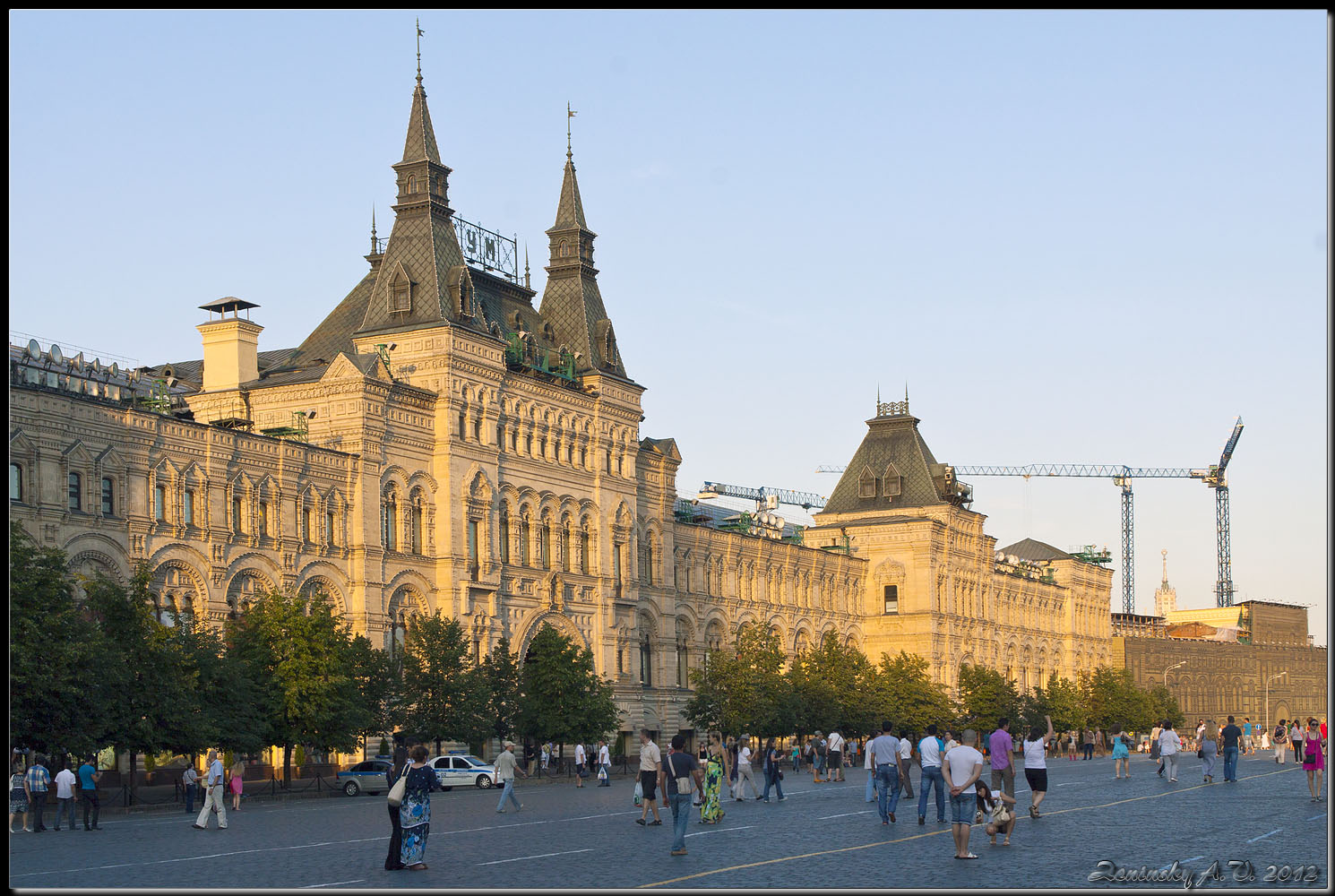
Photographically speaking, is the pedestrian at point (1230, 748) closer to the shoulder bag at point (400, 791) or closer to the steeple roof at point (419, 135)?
the shoulder bag at point (400, 791)

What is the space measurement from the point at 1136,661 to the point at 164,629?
13100 centimetres

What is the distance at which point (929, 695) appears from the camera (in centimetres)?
9925

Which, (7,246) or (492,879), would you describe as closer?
(7,246)

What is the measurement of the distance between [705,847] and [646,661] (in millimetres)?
57300

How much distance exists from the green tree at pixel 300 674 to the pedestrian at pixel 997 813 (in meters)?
29.7

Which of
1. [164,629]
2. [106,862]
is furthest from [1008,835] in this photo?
[164,629]

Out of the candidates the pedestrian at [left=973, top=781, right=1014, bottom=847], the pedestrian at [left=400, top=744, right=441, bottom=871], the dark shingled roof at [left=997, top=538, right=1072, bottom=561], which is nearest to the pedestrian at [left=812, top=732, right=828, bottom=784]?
the pedestrian at [left=973, top=781, right=1014, bottom=847]

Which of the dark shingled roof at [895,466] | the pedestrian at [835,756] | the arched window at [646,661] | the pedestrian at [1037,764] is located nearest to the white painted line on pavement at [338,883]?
the pedestrian at [1037,764]

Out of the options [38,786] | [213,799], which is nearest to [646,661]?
[38,786]

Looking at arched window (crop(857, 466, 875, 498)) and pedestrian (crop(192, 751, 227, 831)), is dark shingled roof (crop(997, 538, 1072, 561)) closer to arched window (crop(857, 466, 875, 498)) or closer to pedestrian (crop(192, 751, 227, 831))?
arched window (crop(857, 466, 875, 498))

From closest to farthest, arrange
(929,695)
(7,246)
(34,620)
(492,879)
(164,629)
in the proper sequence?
(7,246), (492,879), (34,620), (164,629), (929,695)

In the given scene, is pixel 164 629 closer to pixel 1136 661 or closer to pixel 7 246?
pixel 7 246

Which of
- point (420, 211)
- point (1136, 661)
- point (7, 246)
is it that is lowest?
point (1136, 661)

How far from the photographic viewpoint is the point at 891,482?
386 ft
